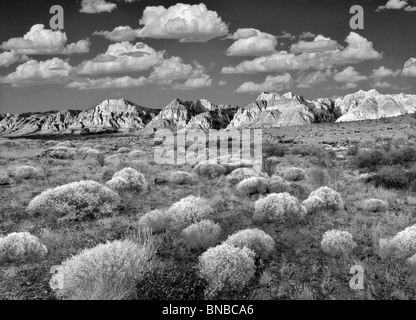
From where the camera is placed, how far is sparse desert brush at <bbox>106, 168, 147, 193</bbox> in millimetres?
14203

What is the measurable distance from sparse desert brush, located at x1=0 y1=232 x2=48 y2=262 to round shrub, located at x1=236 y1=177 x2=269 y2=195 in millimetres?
8243

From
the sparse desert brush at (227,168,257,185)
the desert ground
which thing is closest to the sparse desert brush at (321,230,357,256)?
the desert ground

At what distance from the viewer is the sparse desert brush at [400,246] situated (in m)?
8.05

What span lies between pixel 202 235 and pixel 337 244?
3.25m

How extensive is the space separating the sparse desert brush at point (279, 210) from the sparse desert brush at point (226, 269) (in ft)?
11.8

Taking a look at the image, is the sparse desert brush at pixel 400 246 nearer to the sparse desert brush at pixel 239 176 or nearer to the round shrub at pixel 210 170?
the sparse desert brush at pixel 239 176

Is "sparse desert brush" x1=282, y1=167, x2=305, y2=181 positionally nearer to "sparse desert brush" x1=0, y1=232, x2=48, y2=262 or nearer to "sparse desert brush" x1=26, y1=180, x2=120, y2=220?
"sparse desert brush" x1=26, y1=180, x2=120, y2=220

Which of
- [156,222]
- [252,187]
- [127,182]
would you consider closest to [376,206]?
[252,187]

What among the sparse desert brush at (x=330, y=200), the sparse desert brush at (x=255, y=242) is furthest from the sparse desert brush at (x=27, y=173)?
the sparse desert brush at (x=330, y=200)

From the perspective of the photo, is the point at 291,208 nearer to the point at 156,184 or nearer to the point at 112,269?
the point at 112,269

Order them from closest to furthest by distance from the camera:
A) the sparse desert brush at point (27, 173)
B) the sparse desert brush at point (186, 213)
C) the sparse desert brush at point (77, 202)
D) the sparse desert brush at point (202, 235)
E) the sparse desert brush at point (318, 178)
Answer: the sparse desert brush at point (202, 235)
the sparse desert brush at point (186, 213)
the sparse desert brush at point (77, 202)
the sparse desert brush at point (27, 173)
the sparse desert brush at point (318, 178)

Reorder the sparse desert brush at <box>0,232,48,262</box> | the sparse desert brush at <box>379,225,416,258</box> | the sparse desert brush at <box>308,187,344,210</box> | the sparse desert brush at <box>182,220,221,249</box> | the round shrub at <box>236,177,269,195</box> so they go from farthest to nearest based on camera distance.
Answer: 1. the round shrub at <box>236,177,269,195</box>
2. the sparse desert brush at <box>308,187,344,210</box>
3. the sparse desert brush at <box>182,220,221,249</box>
4. the sparse desert brush at <box>379,225,416,258</box>
5. the sparse desert brush at <box>0,232,48,262</box>

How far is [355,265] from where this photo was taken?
7.50 m
